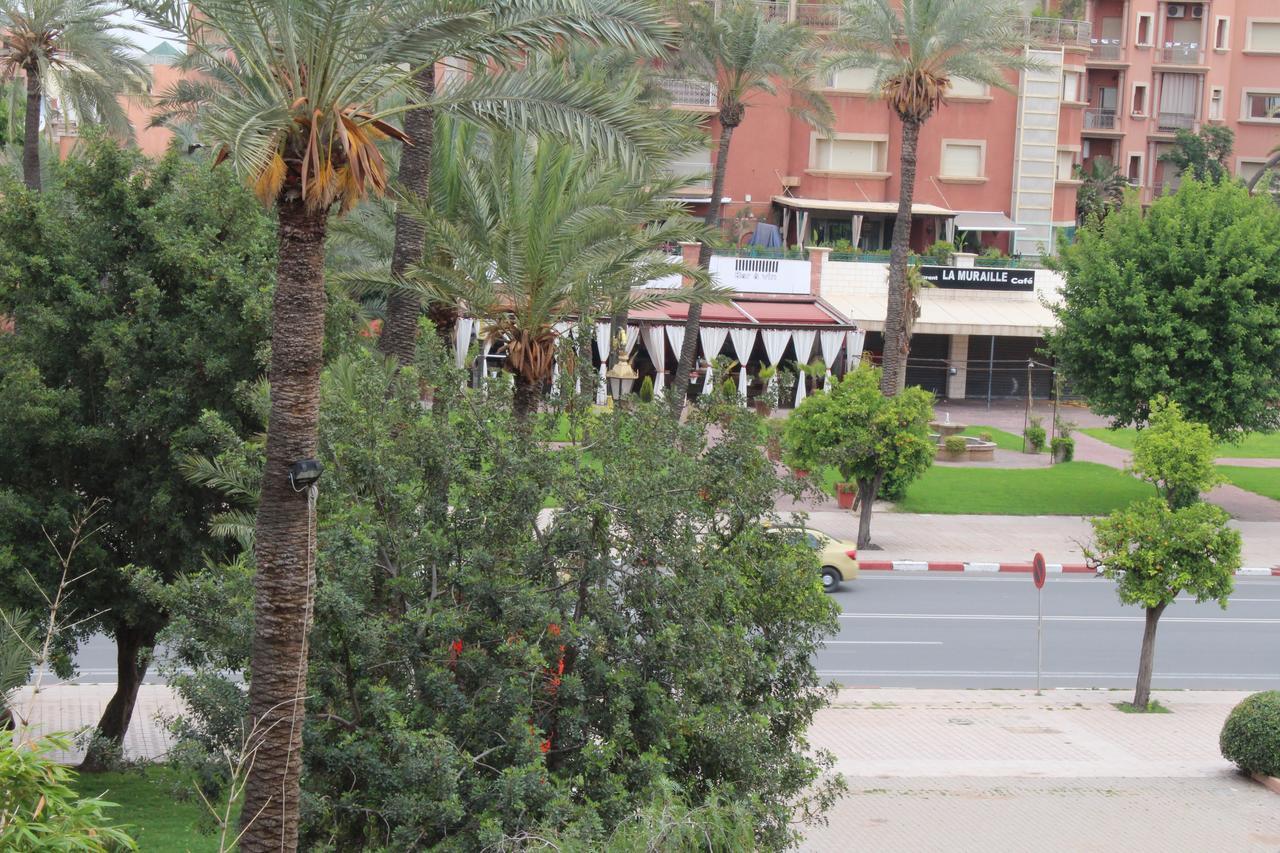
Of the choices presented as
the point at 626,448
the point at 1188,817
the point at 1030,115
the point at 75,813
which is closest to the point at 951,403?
the point at 1030,115

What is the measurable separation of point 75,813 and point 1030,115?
2014 inches

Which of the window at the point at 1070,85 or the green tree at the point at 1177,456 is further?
the window at the point at 1070,85

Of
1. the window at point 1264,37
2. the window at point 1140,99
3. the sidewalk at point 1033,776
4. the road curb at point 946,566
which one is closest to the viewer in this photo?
the sidewalk at point 1033,776

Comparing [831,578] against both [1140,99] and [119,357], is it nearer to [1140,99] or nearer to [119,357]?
[119,357]

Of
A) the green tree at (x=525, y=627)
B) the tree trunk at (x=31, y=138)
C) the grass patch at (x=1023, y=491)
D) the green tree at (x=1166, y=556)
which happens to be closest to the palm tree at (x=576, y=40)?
the green tree at (x=525, y=627)

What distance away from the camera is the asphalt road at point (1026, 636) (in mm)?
19911

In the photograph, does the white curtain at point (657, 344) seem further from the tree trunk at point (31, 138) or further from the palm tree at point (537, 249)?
the palm tree at point (537, 249)

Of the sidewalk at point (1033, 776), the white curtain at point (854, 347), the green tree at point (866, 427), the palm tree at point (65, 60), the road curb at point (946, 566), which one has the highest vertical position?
the palm tree at point (65, 60)

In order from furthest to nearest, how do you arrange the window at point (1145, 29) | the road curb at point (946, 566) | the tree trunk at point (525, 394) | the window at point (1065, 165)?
the window at point (1145, 29) < the window at point (1065, 165) < the road curb at point (946, 566) < the tree trunk at point (525, 394)

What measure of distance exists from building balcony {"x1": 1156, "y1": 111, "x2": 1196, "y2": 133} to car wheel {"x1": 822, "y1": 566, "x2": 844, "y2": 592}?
49.9 m

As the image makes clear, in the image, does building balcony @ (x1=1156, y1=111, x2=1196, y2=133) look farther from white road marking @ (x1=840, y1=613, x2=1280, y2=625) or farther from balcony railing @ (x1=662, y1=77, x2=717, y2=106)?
white road marking @ (x1=840, y1=613, x2=1280, y2=625)

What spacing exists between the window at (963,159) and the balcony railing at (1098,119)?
1480cm

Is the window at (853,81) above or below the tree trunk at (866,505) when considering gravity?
above

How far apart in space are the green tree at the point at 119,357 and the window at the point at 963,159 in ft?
138
